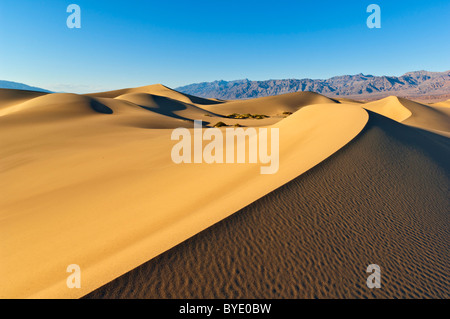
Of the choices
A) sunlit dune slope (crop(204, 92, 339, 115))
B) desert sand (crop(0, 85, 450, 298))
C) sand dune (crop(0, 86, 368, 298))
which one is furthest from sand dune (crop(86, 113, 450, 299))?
sunlit dune slope (crop(204, 92, 339, 115))

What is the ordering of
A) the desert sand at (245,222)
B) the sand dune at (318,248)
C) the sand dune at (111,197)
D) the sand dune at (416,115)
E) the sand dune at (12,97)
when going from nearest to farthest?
the sand dune at (318,248) < the desert sand at (245,222) < the sand dune at (111,197) < the sand dune at (416,115) < the sand dune at (12,97)

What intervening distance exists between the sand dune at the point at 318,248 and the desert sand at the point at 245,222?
20 millimetres

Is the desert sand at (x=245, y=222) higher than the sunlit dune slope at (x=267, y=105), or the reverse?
the sunlit dune slope at (x=267, y=105)

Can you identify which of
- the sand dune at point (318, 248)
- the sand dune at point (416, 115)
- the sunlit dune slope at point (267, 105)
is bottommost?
the sand dune at point (318, 248)

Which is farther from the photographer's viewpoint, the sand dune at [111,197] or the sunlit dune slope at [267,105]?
the sunlit dune slope at [267,105]

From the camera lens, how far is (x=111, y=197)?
25.8 ft

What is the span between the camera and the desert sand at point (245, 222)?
361cm

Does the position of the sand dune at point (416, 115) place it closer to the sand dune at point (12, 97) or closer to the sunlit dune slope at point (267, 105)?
the sunlit dune slope at point (267, 105)

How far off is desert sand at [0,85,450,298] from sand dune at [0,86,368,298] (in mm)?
44

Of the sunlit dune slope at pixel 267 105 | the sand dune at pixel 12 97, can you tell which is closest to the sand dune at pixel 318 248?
the sunlit dune slope at pixel 267 105

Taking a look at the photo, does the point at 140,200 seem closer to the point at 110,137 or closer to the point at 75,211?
the point at 75,211

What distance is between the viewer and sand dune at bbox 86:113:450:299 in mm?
3467

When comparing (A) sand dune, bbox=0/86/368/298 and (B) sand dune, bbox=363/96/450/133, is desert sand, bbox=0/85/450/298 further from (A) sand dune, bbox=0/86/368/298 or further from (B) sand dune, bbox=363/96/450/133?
(B) sand dune, bbox=363/96/450/133
